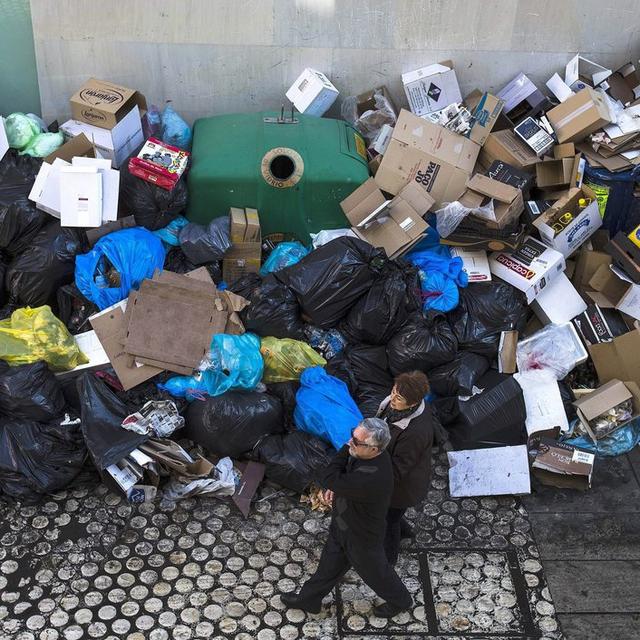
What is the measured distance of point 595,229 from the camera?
17.7ft

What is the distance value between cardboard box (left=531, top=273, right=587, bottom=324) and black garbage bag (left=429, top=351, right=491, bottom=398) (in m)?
0.61

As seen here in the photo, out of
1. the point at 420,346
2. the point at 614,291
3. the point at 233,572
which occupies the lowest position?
the point at 233,572

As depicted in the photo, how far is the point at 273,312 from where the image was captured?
4.73 metres

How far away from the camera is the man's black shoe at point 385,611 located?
3809mm

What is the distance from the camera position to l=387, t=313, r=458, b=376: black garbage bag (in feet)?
15.5

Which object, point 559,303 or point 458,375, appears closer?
point 458,375

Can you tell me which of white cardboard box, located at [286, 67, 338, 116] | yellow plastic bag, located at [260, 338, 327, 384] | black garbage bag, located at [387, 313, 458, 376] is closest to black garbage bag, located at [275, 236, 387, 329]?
yellow plastic bag, located at [260, 338, 327, 384]

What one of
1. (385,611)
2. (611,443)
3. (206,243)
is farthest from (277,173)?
(385,611)

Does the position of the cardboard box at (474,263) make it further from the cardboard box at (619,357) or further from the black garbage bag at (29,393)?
the black garbage bag at (29,393)

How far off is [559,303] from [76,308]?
3.14 m

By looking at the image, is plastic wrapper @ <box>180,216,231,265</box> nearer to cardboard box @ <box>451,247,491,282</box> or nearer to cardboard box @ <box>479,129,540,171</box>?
cardboard box @ <box>451,247,491,282</box>

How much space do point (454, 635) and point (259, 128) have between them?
346 centimetres

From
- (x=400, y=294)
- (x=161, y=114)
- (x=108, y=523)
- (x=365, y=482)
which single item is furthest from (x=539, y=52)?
(x=108, y=523)

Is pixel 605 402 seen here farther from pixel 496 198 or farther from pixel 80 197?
pixel 80 197
